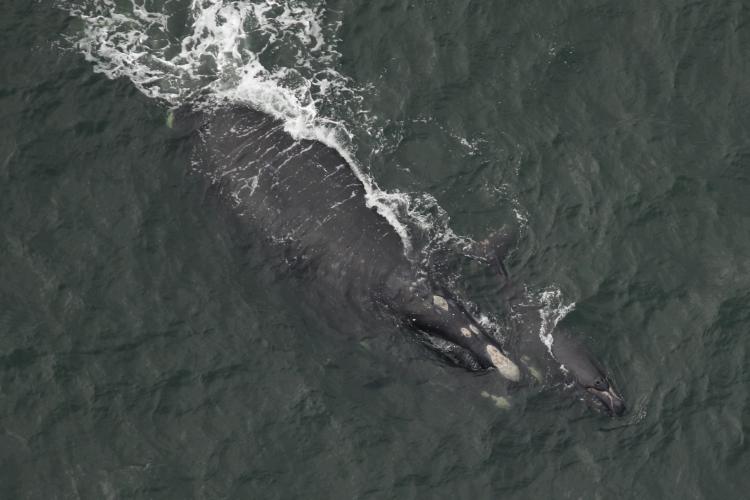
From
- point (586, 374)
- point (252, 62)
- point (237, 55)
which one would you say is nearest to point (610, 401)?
point (586, 374)

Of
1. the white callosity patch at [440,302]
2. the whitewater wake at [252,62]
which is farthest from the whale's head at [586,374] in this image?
the whitewater wake at [252,62]

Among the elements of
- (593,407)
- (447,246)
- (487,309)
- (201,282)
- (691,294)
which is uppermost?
(201,282)

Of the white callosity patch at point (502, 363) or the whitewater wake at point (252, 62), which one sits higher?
the whitewater wake at point (252, 62)

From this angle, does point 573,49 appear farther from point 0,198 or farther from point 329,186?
point 0,198

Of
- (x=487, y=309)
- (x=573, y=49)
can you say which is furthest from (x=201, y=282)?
(x=573, y=49)

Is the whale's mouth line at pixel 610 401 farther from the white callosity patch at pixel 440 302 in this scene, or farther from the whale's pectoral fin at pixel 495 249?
the white callosity patch at pixel 440 302

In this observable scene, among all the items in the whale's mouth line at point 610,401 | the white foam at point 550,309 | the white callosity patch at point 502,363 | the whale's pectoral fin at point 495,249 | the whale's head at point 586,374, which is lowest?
the whale's mouth line at point 610,401
